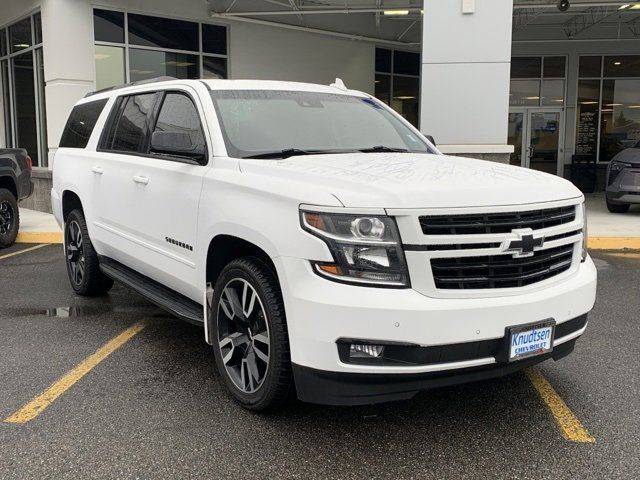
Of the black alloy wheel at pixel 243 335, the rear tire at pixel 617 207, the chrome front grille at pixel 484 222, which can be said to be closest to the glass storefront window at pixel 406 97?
the rear tire at pixel 617 207

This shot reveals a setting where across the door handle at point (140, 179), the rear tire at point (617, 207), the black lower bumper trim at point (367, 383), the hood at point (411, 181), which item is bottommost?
the rear tire at point (617, 207)

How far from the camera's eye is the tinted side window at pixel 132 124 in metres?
5.00

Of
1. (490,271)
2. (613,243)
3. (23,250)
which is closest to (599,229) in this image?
(613,243)

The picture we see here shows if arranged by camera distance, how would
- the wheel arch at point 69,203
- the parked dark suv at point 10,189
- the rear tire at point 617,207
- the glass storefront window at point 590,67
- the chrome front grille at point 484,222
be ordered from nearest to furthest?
1. the chrome front grille at point 484,222
2. the wheel arch at point 69,203
3. the parked dark suv at point 10,189
4. the rear tire at point 617,207
5. the glass storefront window at point 590,67

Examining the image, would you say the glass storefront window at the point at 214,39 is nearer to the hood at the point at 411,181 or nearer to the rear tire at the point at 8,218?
the rear tire at the point at 8,218

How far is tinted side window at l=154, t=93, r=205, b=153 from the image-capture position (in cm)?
425

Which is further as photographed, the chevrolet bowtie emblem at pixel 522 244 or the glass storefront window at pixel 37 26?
the glass storefront window at pixel 37 26

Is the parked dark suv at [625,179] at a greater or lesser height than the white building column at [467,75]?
lesser

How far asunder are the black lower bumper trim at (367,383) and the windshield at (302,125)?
5.03ft

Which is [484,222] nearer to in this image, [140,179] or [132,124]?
[140,179]

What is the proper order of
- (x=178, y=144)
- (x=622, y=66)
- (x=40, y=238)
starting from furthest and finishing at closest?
1. (x=622, y=66)
2. (x=40, y=238)
3. (x=178, y=144)

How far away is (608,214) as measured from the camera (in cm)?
1265

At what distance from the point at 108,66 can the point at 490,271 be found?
12698 millimetres

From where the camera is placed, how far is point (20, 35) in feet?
48.4
